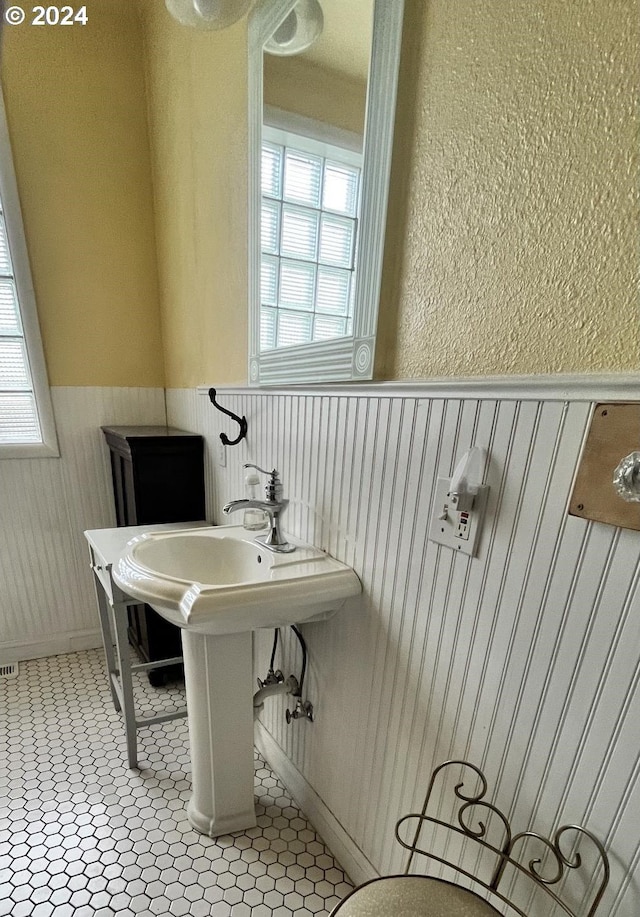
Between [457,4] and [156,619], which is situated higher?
[457,4]

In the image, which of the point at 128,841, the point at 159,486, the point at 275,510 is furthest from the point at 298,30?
the point at 128,841

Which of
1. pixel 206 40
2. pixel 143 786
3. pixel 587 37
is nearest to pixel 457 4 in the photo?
pixel 587 37

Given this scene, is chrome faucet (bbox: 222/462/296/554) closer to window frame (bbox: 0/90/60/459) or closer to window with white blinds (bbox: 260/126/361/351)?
window with white blinds (bbox: 260/126/361/351)

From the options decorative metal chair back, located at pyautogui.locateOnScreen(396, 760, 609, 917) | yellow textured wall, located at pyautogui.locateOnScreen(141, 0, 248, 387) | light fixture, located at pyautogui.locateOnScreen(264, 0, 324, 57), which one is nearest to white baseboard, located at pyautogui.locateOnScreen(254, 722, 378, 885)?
decorative metal chair back, located at pyautogui.locateOnScreen(396, 760, 609, 917)

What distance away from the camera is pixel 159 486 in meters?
1.67

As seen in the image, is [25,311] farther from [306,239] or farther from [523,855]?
[523,855]

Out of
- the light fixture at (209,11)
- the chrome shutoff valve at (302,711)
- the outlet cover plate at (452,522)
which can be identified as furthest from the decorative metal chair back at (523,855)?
the light fixture at (209,11)

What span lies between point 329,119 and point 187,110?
939mm

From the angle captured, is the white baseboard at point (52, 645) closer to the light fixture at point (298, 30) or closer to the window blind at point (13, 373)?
the window blind at point (13, 373)

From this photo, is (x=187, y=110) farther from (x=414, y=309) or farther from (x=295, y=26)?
(x=414, y=309)

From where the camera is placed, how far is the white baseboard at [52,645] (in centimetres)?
196

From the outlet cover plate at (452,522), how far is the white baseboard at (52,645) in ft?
6.63

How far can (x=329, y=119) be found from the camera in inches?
36.4

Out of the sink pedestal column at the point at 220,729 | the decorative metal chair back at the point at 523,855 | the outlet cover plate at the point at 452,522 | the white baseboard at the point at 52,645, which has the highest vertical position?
the outlet cover plate at the point at 452,522
